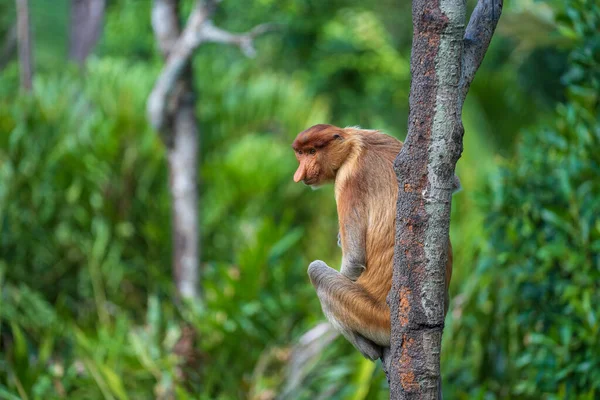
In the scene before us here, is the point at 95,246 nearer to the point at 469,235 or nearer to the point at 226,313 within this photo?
the point at 226,313

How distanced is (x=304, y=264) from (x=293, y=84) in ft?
7.54

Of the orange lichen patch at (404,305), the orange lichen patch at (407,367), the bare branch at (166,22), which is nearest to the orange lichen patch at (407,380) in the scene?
the orange lichen patch at (407,367)

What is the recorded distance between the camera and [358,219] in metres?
2.14

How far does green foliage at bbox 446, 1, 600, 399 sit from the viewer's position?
328cm

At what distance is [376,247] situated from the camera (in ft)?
6.93

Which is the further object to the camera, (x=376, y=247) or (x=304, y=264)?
(x=304, y=264)

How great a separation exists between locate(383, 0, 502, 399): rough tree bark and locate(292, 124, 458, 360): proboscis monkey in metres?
0.39

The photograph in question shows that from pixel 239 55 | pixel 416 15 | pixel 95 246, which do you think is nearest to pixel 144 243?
pixel 95 246

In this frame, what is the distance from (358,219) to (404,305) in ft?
1.59

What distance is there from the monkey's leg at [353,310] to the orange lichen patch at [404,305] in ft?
1.40

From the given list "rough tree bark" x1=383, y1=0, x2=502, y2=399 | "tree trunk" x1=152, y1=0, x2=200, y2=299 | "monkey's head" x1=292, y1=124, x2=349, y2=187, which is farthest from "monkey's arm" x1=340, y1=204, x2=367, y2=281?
"tree trunk" x1=152, y1=0, x2=200, y2=299

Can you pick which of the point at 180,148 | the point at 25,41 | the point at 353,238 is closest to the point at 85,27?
the point at 25,41

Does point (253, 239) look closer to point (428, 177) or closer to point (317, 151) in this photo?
point (317, 151)

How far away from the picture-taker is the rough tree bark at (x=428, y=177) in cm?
163
